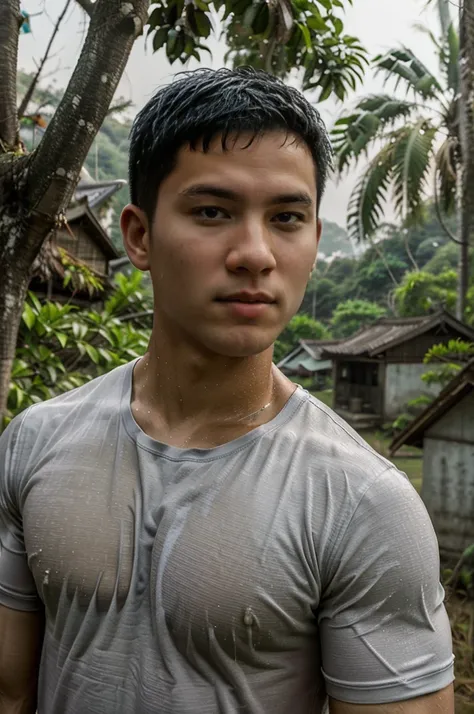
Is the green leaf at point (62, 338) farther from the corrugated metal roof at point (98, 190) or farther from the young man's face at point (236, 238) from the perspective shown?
the corrugated metal roof at point (98, 190)

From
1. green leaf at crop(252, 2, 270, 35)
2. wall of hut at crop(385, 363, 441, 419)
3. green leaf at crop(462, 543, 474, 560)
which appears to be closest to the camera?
green leaf at crop(252, 2, 270, 35)

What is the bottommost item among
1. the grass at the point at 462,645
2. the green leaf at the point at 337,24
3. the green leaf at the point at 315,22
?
the grass at the point at 462,645

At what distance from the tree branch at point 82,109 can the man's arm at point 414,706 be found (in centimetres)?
166

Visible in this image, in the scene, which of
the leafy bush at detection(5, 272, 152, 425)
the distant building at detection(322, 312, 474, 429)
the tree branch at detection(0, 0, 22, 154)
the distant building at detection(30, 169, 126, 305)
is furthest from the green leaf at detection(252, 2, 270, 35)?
the distant building at detection(322, 312, 474, 429)

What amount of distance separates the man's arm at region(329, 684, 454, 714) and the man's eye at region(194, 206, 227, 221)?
0.69 meters

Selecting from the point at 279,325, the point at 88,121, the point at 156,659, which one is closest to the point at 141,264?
the point at 279,325

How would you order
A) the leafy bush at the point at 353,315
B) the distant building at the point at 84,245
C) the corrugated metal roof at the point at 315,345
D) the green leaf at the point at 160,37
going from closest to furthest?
the green leaf at the point at 160,37 → the distant building at the point at 84,245 → the corrugated metal roof at the point at 315,345 → the leafy bush at the point at 353,315

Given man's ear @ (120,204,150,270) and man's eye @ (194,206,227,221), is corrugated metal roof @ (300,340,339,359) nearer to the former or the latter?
man's ear @ (120,204,150,270)

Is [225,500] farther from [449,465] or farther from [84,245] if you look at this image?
[84,245]

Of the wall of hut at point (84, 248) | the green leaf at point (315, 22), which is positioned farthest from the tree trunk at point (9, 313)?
the wall of hut at point (84, 248)

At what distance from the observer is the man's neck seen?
0.97 m

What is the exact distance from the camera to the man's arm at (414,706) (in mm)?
784

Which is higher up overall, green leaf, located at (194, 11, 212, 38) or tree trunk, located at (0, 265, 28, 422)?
green leaf, located at (194, 11, 212, 38)

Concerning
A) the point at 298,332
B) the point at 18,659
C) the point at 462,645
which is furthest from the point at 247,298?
the point at 298,332
